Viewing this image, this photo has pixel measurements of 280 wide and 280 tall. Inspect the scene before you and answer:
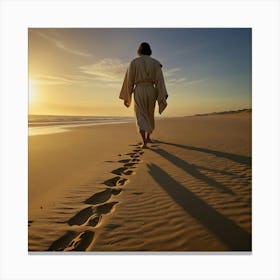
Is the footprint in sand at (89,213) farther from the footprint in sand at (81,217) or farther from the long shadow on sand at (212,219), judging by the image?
the long shadow on sand at (212,219)

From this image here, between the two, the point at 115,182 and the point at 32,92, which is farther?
the point at 32,92

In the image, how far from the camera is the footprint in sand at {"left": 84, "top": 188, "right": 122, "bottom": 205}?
2500 mm

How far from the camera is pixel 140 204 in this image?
2.44 meters

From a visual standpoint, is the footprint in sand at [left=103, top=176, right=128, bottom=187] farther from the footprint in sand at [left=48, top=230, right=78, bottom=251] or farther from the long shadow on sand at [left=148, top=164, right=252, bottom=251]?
the footprint in sand at [left=48, top=230, right=78, bottom=251]

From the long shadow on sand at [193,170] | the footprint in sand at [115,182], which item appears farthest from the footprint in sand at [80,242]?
the long shadow on sand at [193,170]

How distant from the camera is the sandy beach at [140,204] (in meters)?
2.04

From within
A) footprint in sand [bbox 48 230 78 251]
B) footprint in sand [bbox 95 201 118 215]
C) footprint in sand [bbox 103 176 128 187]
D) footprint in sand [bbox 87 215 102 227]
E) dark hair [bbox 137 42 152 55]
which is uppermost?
dark hair [bbox 137 42 152 55]

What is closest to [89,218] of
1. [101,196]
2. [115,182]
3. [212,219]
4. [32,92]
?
[101,196]

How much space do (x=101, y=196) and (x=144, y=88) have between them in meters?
2.81

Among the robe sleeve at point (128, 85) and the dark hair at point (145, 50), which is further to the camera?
the robe sleeve at point (128, 85)

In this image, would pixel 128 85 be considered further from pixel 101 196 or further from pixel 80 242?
pixel 80 242

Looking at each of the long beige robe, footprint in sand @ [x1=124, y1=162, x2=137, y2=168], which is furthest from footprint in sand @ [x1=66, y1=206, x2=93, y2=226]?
the long beige robe
